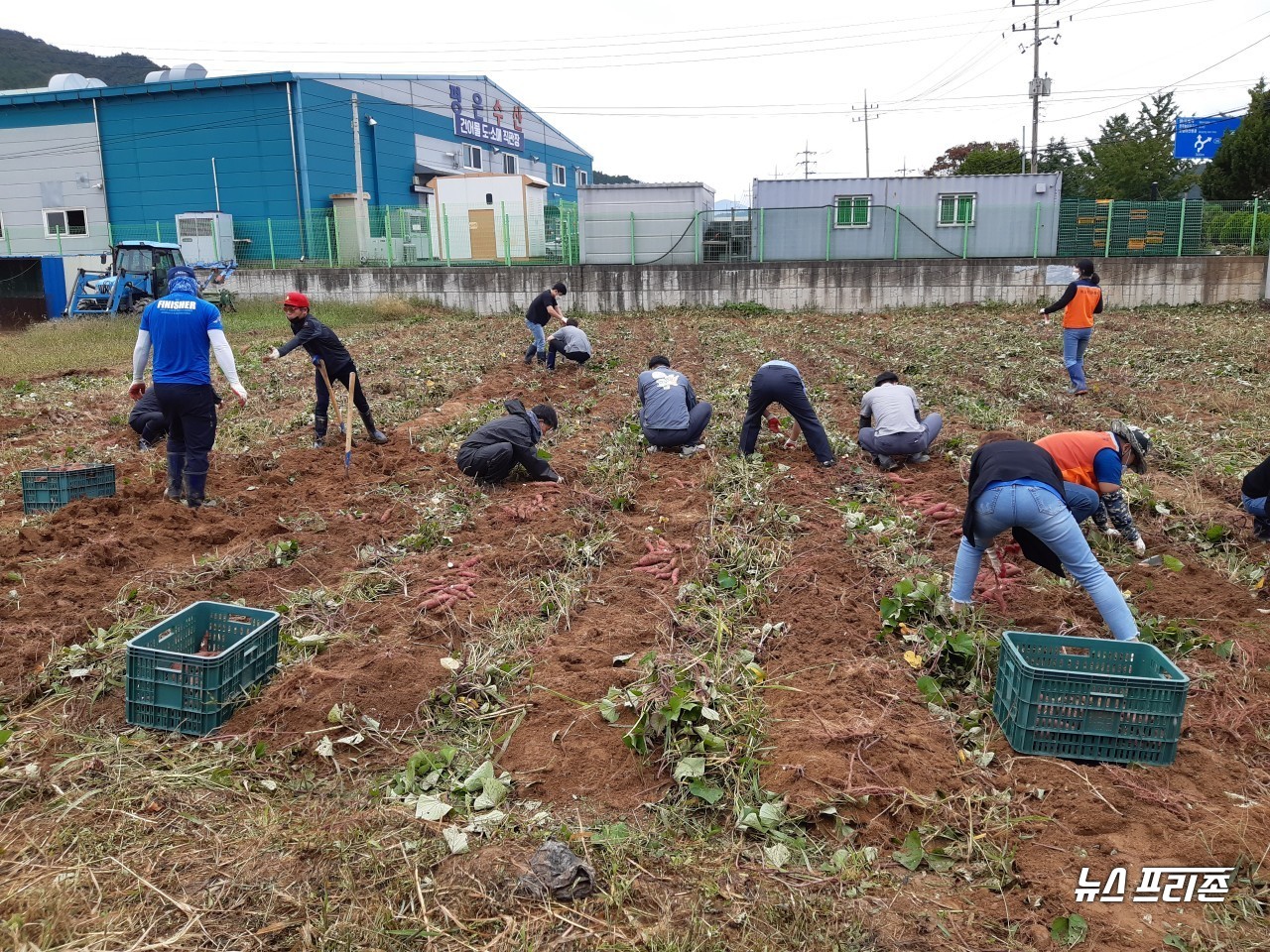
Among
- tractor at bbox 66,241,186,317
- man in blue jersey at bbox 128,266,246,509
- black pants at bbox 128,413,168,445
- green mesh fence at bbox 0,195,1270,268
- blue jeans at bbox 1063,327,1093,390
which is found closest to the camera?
man in blue jersey at bbox 128,266,246,509

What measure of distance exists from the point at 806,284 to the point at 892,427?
1570 centimetres

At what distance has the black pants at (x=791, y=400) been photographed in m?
8.03

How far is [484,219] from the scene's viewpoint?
1054 inches

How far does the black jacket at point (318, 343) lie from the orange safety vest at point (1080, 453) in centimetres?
664

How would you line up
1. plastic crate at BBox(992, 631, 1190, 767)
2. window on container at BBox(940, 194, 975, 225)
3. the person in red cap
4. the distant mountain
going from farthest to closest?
the distant mountain, window on container at BBox(940, 194, 975, 225), the person in red cap, plastic crate at BBox(992, 631, 1190, 767)

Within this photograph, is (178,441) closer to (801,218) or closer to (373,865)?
(373,865)

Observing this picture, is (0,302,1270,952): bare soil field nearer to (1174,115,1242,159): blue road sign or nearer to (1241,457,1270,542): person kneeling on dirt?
(1241,457,1270,542): person kneeling on dirt

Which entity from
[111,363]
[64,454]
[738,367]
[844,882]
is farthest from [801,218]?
[844,882]

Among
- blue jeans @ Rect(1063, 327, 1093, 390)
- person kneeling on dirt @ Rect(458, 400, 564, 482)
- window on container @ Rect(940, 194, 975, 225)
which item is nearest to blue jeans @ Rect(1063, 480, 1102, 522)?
person kneeling on dirt @ Rect(458, 400, 564, 482)

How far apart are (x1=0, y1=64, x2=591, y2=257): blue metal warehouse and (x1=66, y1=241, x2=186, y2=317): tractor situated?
6015 millimetres

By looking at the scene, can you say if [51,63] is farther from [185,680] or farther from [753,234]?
[185,680]

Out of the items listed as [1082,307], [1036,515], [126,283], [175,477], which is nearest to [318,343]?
[175,477]

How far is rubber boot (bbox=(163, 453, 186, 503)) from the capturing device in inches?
287

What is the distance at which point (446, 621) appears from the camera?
16.4 feet
